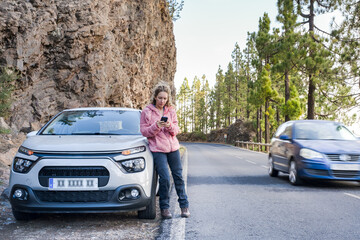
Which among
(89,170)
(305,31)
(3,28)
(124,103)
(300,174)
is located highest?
(305,31)

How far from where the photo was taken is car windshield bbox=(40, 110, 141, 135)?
19.5 ft

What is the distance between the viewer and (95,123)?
615 centimetres

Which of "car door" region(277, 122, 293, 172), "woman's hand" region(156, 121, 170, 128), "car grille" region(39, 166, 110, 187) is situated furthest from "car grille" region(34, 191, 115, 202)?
"car door" region(277, 122, 293, 172)

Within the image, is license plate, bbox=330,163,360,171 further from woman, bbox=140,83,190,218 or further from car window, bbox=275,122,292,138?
woman, bbox=140,83,190,218

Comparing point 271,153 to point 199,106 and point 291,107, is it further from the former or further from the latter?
point 199,106

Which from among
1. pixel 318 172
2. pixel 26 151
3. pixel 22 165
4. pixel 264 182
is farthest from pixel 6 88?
pixel 318 172

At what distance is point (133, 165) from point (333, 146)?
5820 millimetres

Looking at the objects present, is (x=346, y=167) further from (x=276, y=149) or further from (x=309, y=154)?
(x=276, y=149)

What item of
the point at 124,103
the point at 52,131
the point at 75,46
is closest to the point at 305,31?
the point at 124,103

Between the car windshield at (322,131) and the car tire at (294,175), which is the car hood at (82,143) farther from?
the car windshield at (322,131)

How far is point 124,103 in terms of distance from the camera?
885 inches

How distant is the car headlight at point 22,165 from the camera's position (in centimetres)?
473

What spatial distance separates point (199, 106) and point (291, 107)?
243 ft

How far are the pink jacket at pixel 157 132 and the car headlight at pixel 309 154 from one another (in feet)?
14.8
